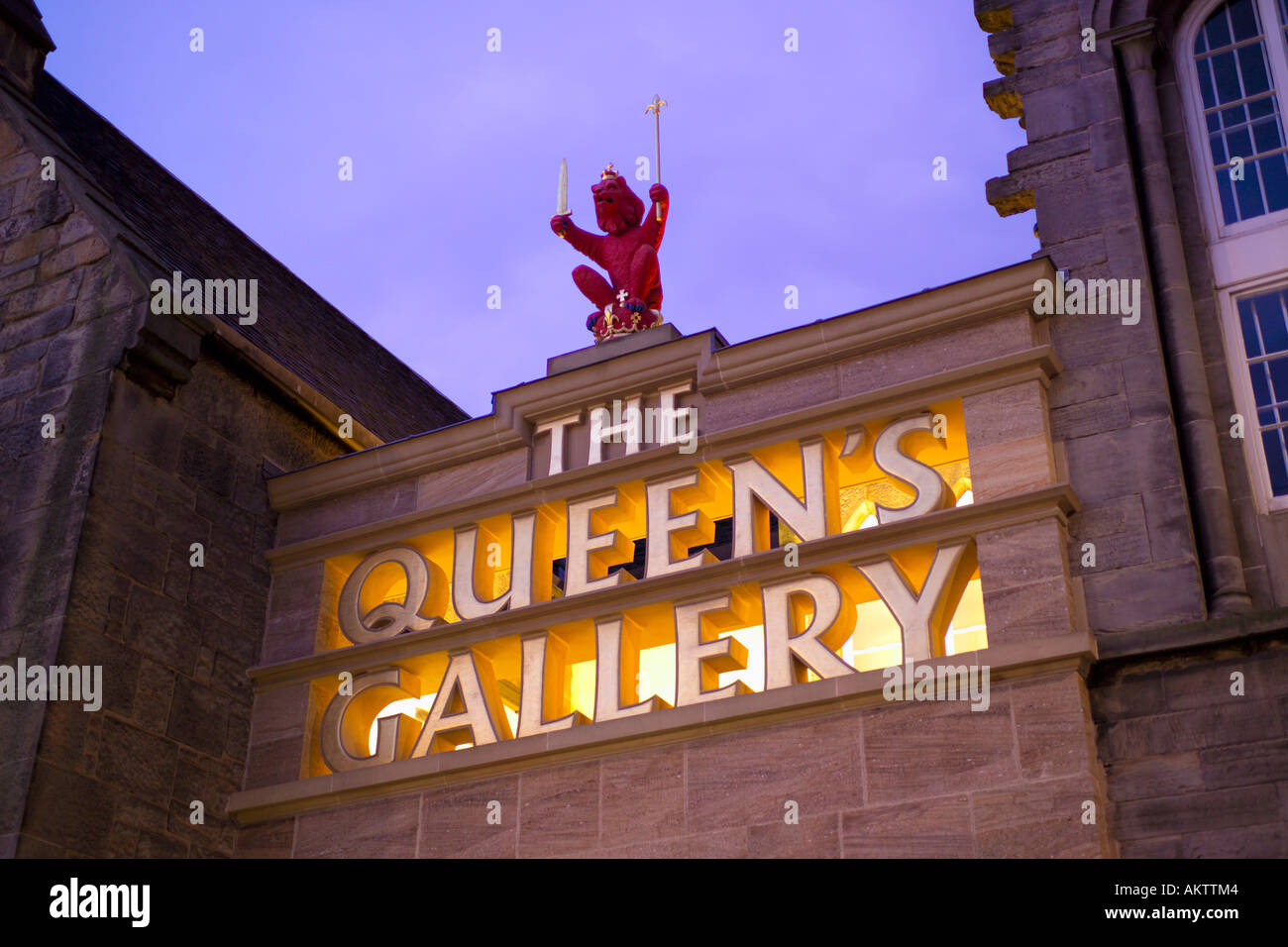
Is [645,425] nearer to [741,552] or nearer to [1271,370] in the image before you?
[741,552]

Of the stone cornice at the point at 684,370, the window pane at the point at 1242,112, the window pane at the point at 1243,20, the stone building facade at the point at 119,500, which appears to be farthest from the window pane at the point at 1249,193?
the stone building facade at the point at 119,500

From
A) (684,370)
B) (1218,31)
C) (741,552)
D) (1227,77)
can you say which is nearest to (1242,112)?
(1227,77)

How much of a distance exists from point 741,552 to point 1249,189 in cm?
469

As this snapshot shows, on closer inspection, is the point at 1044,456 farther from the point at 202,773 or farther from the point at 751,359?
the point at 202,773

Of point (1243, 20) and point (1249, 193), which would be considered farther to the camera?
point (1243, 20)

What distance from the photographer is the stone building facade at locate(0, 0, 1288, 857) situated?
10.3 metres

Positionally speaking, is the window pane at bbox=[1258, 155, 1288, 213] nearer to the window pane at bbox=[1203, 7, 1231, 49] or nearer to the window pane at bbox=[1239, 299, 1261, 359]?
the window pane at bbox=[1239, 299, 1261, 359]

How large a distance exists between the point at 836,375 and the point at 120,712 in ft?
19.5

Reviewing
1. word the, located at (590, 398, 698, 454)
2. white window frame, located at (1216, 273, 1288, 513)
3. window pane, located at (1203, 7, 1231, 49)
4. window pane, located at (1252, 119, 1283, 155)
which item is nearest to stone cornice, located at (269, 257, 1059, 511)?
word the, located at (590, 398, 698, 454)

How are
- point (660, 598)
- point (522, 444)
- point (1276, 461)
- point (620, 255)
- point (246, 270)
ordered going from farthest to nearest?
point (246, 270)
point (620, 255)
point (522, 444)
point (660, 598)
point (1276, 461)

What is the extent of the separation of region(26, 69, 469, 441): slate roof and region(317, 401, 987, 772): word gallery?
346 centimetres

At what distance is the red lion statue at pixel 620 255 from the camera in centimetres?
1440

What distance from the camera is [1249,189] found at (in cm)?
1219

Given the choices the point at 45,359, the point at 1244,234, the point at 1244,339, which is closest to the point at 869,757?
the point at 1244,339
